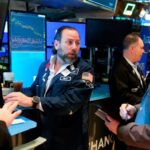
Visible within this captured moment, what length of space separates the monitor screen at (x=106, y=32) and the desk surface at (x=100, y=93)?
1.76 feet

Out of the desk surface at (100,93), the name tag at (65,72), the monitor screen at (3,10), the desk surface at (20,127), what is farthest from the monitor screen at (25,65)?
the desk surface at (20,127)

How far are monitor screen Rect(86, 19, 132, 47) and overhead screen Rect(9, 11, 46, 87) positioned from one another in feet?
2.45

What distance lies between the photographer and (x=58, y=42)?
242cm

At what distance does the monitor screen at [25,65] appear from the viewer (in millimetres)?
2922

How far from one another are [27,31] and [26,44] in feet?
0.42

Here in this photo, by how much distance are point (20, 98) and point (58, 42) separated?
23.0 inches

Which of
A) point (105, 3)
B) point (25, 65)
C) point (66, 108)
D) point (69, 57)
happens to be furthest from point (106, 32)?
point (66, 108)

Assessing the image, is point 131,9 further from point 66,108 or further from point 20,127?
point 20,127

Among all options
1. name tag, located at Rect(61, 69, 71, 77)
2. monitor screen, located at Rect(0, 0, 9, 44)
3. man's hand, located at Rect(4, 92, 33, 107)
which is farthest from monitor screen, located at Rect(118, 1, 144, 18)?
man's hand, located at Rect(4, 92, 33, 107)

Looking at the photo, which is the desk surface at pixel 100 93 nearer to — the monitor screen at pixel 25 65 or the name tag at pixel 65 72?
the monitor screen at pixel 25 65

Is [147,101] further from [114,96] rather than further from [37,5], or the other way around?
[37,5]

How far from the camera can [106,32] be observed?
12.4 ft

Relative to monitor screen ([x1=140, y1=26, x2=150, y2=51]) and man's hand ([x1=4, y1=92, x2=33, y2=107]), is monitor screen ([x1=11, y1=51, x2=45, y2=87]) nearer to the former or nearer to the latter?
man's hand ([x1=4, y1=92, x2=33, y2=107])

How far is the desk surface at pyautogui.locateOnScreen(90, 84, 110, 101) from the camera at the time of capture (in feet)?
10.3
